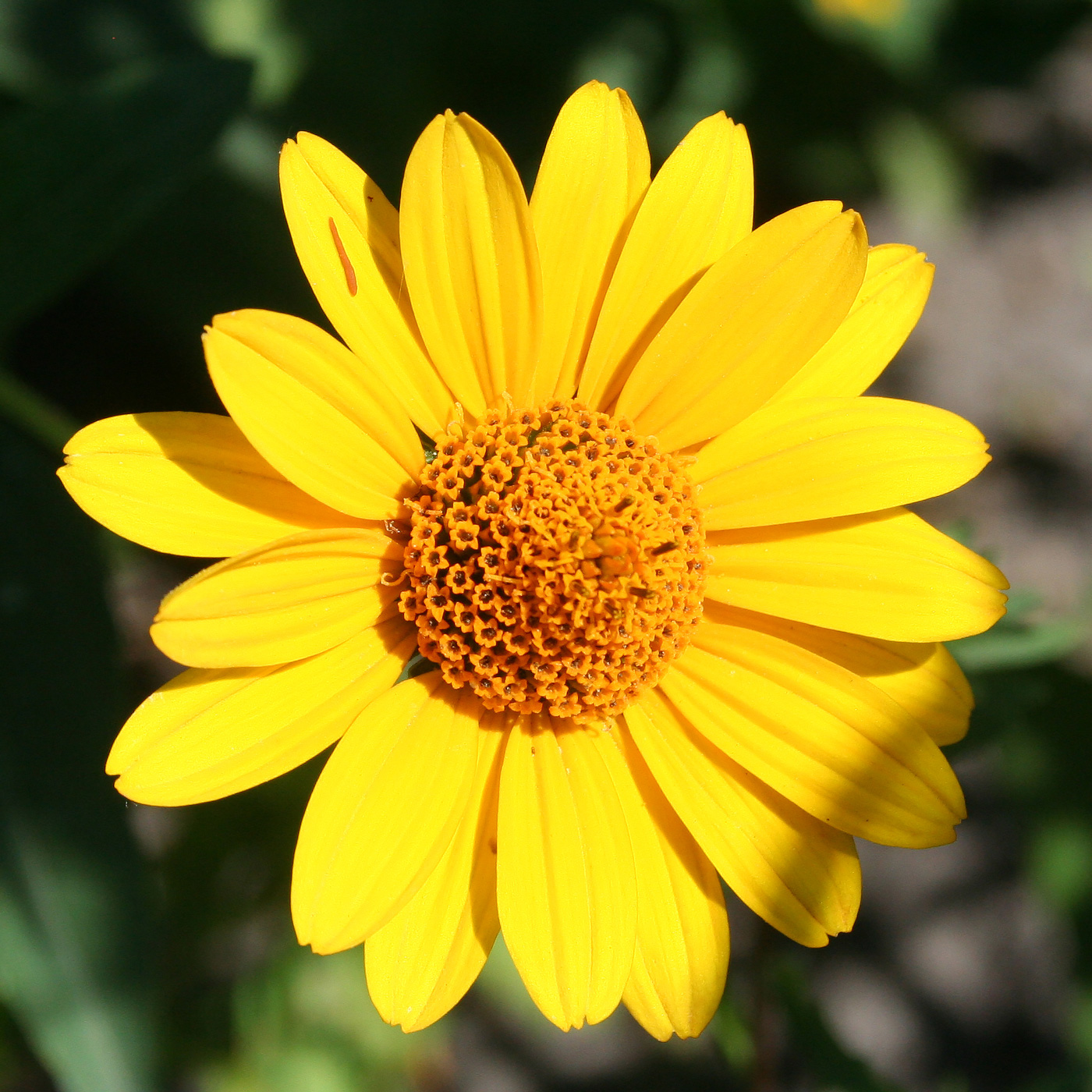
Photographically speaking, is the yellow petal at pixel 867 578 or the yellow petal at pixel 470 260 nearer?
the yellow petal at pixel 470 260

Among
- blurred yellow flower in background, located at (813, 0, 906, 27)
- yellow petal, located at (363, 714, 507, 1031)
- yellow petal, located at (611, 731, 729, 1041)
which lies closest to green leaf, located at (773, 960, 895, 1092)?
yellow petal, located at (611, 731, 729, 1041)

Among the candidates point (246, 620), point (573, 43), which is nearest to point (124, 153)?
point (246, 620)

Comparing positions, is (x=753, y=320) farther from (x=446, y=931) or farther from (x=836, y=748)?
(x=446, y=931)

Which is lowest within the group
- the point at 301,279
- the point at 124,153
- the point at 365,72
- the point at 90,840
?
the point at 90,840

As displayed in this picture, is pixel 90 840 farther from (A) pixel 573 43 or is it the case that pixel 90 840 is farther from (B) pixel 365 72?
(A) pixel 573 43

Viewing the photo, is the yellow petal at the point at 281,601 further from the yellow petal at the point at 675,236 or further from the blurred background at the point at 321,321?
the blurred background at the point at 321,321

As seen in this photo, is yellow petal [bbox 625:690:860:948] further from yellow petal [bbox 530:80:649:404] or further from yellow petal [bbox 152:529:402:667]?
yellow petal [bbox 530:80:649:404]

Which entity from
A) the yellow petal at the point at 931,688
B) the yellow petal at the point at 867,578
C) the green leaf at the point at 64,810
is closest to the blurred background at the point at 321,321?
the green leaf at the point at 64,810
